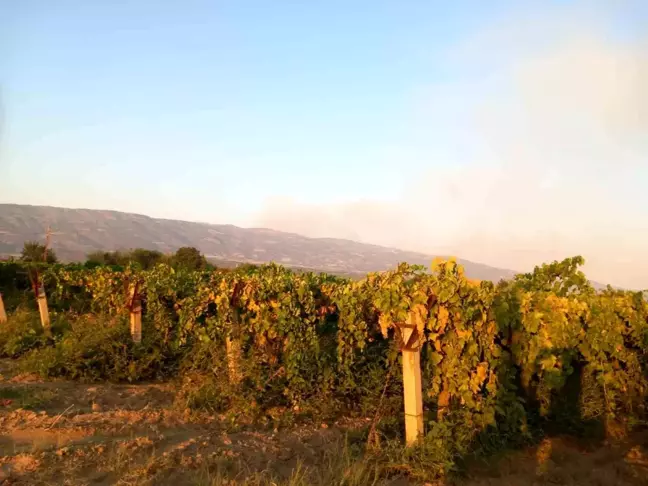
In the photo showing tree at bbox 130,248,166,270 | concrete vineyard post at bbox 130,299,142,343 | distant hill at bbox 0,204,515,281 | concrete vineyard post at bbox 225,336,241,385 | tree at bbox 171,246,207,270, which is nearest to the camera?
concrete vineyard post at bbox 225,336,241,385

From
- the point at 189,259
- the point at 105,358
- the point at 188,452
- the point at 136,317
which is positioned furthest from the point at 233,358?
the point at 189,259

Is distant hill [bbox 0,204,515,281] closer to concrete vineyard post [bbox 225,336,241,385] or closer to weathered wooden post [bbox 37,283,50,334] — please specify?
weathered wooden post [bbox 37,283,50,334]

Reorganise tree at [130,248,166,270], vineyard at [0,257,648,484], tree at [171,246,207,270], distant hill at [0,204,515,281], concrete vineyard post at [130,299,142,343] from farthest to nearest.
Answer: distant hill at [0,204,515,281] < tree at [130,248,166,270] < tree at [171,246,207,270] < concrete vineyard post at [130,299,142,343] < vineyard at [0,257,648,484]

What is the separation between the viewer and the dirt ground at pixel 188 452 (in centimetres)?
420

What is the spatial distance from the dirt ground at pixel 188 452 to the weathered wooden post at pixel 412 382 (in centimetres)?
51

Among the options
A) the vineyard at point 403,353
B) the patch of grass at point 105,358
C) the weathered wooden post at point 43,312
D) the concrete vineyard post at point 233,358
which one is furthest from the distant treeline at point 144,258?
the concrete vineyard post at point 233,358

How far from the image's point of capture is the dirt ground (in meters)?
4.20

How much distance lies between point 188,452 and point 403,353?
2235 millimetres

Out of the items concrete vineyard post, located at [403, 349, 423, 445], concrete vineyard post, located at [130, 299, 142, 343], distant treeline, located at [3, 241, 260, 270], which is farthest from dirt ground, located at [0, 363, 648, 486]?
distant treeline, located at [3, 241, 260, 270]

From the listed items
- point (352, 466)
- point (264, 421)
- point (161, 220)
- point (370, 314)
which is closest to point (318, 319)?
point (370, 314)

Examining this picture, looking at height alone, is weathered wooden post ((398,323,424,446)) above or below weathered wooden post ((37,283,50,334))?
above

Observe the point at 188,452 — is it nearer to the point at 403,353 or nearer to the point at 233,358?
the point at 403,353

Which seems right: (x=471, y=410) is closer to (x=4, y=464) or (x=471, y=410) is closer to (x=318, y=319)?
(x=318, y=319)

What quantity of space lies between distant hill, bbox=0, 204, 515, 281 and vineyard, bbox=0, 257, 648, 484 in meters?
50.8
